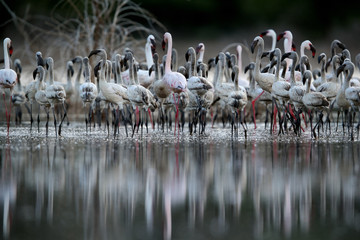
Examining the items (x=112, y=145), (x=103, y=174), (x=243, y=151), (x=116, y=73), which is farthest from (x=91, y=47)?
(x=103, y=174)

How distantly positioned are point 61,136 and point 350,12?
20.9m

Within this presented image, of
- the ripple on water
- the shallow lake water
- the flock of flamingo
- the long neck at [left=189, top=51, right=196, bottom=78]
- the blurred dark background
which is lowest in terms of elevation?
the shallow lake water

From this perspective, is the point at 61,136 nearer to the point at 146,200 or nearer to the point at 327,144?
the point at 327,144

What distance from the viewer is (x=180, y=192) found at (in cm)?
577

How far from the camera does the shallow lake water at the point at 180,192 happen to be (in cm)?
452

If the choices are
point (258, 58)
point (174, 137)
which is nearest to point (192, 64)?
point (258, 58)

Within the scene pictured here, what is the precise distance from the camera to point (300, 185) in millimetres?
6066

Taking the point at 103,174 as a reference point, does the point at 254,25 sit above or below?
above

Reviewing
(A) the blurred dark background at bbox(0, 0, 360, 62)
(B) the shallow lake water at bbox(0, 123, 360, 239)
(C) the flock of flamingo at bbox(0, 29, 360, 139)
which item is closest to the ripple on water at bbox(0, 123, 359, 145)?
(C) the flock of flamingo at bbox(0, 29, 360, 139)

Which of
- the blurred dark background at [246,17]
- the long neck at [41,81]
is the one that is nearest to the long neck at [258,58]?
the long neck at [41,81]

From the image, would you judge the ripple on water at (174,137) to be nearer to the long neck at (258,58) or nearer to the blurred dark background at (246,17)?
the long neck at (258,58)

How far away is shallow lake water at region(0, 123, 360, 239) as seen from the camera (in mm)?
4523

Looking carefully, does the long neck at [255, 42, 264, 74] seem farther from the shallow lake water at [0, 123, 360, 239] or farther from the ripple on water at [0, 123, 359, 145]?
the shallow lake water at [0, 123, 360, 239]

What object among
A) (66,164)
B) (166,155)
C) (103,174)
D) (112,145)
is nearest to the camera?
(103,174)
